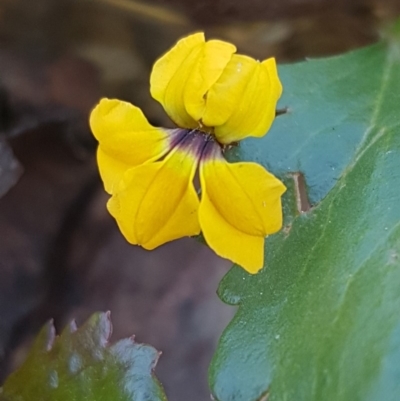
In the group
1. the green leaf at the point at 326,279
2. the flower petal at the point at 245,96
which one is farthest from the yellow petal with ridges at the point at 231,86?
the green leaf at the point at 326,279

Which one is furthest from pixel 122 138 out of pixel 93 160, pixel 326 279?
pixel 93 160

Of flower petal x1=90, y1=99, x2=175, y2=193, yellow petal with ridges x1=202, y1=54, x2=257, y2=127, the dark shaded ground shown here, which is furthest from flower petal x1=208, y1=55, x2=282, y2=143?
the dark shaded ground

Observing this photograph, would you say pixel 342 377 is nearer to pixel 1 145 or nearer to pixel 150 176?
pixel 150 176

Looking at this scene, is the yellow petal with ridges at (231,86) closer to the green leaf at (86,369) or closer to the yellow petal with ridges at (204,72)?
the yellow petal with ridges at (204,72)

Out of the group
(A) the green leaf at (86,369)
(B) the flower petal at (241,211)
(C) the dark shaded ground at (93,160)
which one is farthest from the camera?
(C) the dark shaded ground at (93,160)

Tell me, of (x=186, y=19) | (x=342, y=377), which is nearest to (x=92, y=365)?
(x=342, y=377)

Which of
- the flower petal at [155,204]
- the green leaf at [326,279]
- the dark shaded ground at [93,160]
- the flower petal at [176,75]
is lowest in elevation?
the dark shaded ground at [93,160]

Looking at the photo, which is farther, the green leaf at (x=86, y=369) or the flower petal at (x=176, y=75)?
the green leaf at (x=86, y=369)

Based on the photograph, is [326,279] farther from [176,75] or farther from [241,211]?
[176,75]
